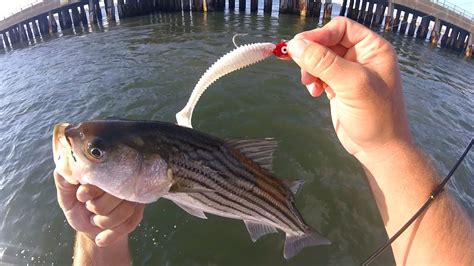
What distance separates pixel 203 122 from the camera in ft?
40.8

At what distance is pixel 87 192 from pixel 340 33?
10.6ft

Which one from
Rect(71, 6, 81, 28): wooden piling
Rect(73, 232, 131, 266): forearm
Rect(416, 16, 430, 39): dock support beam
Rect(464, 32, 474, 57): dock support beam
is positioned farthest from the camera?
Rect(71, 6, 81, 28): wooden piling

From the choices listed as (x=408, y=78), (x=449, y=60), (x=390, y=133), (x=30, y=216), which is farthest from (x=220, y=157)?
(x=449, y=60)

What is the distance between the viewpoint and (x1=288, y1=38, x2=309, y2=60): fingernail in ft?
10.8

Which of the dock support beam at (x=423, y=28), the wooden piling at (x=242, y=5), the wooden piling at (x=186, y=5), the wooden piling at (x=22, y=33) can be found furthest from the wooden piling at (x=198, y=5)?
the dock support beam at (x=423, y=28)

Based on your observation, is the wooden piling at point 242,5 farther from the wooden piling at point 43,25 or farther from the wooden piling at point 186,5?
the wooden piling at point 43,25

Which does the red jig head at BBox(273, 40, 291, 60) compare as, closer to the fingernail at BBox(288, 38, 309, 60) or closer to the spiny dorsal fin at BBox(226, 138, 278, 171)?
the fingernail at BBox(288, 38, 309, 60)

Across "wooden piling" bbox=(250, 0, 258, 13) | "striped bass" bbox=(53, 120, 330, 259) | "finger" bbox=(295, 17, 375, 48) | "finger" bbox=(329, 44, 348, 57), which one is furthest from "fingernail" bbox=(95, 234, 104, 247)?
"wooden piling" bbox=(250, 0, 258, 13)

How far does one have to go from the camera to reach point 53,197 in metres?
9.40

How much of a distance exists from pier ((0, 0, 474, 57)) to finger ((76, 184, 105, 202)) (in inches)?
1296

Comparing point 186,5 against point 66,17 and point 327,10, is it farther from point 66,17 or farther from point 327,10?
point 327,10

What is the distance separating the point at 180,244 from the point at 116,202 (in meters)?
4.70

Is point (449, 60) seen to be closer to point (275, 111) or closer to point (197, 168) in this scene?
point (275, 111)

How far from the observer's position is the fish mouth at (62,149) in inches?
113
